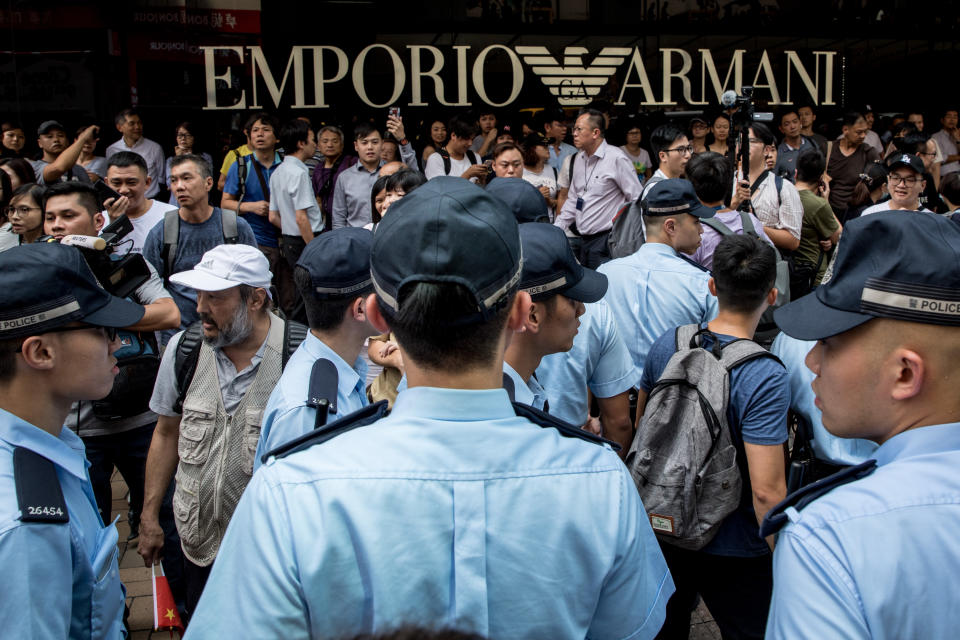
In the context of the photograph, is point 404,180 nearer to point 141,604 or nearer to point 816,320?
point 141,604

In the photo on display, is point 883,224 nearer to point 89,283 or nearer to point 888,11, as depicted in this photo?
point 89,283

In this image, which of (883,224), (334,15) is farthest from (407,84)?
(883,224)

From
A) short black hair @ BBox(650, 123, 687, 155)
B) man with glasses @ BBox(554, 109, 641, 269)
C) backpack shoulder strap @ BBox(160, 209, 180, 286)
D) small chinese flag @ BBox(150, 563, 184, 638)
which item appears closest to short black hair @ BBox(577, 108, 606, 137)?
man with glasses @ BBox(554, 109, 641, 269)

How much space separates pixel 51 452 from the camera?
1.77 meters

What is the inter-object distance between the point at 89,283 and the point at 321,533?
1187 millimetres

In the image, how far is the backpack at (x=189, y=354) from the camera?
295 centimetres

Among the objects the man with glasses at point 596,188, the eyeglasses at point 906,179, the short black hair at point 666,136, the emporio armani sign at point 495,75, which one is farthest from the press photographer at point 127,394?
the emporio armani sign at point 495,75

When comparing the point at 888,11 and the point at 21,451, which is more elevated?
the point at 888,11

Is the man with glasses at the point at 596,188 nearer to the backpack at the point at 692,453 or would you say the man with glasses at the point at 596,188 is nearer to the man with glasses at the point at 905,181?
the man with glasses at the point at 905,181

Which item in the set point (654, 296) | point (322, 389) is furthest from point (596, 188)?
point (322, 389)

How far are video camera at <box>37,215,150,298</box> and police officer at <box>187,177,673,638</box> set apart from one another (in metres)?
2.53

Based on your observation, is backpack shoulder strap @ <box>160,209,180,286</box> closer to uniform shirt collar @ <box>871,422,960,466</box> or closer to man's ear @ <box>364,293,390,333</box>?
man's ear @ <box>364,293,390,333</box>

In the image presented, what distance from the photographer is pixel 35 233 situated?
4.82 meters

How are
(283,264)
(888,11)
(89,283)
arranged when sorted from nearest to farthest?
(89,283), (283,264), (888,11)
